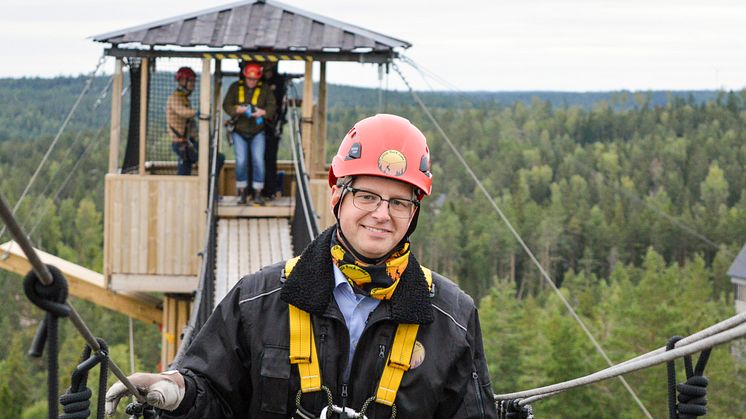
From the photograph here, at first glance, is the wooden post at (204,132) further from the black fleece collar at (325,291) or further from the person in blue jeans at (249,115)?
the black fleece collar at (325,291)

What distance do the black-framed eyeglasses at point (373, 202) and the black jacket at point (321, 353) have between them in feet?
0.60

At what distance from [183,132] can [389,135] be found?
11.3m

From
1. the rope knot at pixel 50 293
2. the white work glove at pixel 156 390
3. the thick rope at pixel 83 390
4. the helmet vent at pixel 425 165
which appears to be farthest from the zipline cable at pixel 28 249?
the helmet vent at pixel 425 165

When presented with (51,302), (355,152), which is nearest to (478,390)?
(355,152)

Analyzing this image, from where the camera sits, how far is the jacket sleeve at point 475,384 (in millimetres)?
4004

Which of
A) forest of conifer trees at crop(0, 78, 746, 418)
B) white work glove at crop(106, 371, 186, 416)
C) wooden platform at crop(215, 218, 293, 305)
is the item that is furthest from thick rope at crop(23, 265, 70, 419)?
forest of conifer trees at crop(0, 78, 746, 418)

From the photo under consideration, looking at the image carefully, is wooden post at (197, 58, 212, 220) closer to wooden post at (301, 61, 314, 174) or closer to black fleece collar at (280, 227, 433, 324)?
wooden post at (301, 61, 314, 174)

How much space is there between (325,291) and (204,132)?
10501 millimetres

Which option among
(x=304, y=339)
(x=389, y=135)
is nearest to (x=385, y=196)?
(x=389, y=135)

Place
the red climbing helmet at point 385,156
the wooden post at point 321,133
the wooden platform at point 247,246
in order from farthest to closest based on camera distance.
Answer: the wooden post at point 321,133 < the wooden platform at point 247,246 < the red climbing helmet at point 385,156

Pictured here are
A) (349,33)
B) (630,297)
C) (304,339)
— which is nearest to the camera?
(304,339)

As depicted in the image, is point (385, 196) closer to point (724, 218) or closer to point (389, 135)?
point (389, 135)

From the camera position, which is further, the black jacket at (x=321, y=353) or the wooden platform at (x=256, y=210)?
the wooden platform at (x=256, y=210)

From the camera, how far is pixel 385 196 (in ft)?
13.0
